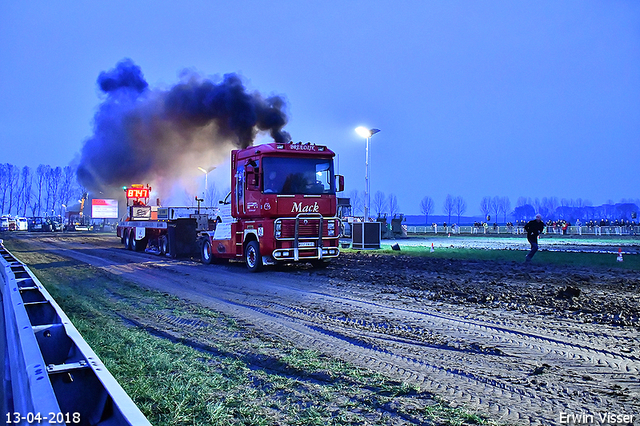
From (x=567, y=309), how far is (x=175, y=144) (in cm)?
2697

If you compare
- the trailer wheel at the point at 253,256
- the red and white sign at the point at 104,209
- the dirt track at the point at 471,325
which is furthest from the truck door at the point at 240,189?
the red and white sign at the point at 104,209

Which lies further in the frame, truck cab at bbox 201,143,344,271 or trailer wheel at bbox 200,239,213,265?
trailer wheel at bbox 200,239,213,265

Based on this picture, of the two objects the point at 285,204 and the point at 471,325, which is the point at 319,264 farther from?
the point at 471,325

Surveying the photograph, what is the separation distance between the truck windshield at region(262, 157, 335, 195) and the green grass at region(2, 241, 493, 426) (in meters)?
7.17

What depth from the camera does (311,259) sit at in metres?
14.9

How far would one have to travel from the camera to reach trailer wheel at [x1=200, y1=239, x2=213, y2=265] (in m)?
17.6

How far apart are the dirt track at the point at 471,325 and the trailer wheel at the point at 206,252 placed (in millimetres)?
3478

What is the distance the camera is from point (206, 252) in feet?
58.9

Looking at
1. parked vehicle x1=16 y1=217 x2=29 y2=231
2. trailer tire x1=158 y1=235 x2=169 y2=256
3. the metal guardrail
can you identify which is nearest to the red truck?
trailer tire x1=158 y1=235 x2=169 y2=256

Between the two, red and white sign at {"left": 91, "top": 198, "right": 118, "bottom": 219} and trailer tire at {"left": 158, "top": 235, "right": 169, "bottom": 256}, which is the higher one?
red and white sign at {"left": 91, "top": 198, "right": 118, "bottom": 219}

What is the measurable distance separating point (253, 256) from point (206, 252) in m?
3.84

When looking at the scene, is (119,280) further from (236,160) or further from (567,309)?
(567,309)

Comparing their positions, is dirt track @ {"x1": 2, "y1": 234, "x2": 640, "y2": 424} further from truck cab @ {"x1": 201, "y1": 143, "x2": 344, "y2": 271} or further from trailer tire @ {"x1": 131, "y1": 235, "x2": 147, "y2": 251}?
trailer tire @ {"x1": 131, "y1": 235, "x2": 147, "y2": 251}

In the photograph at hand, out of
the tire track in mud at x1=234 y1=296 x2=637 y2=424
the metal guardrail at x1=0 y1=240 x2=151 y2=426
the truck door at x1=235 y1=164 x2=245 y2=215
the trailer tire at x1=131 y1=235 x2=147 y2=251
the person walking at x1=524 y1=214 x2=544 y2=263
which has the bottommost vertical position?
the tire track in mud at x1=234 y1=296 x2=637 y2=424
